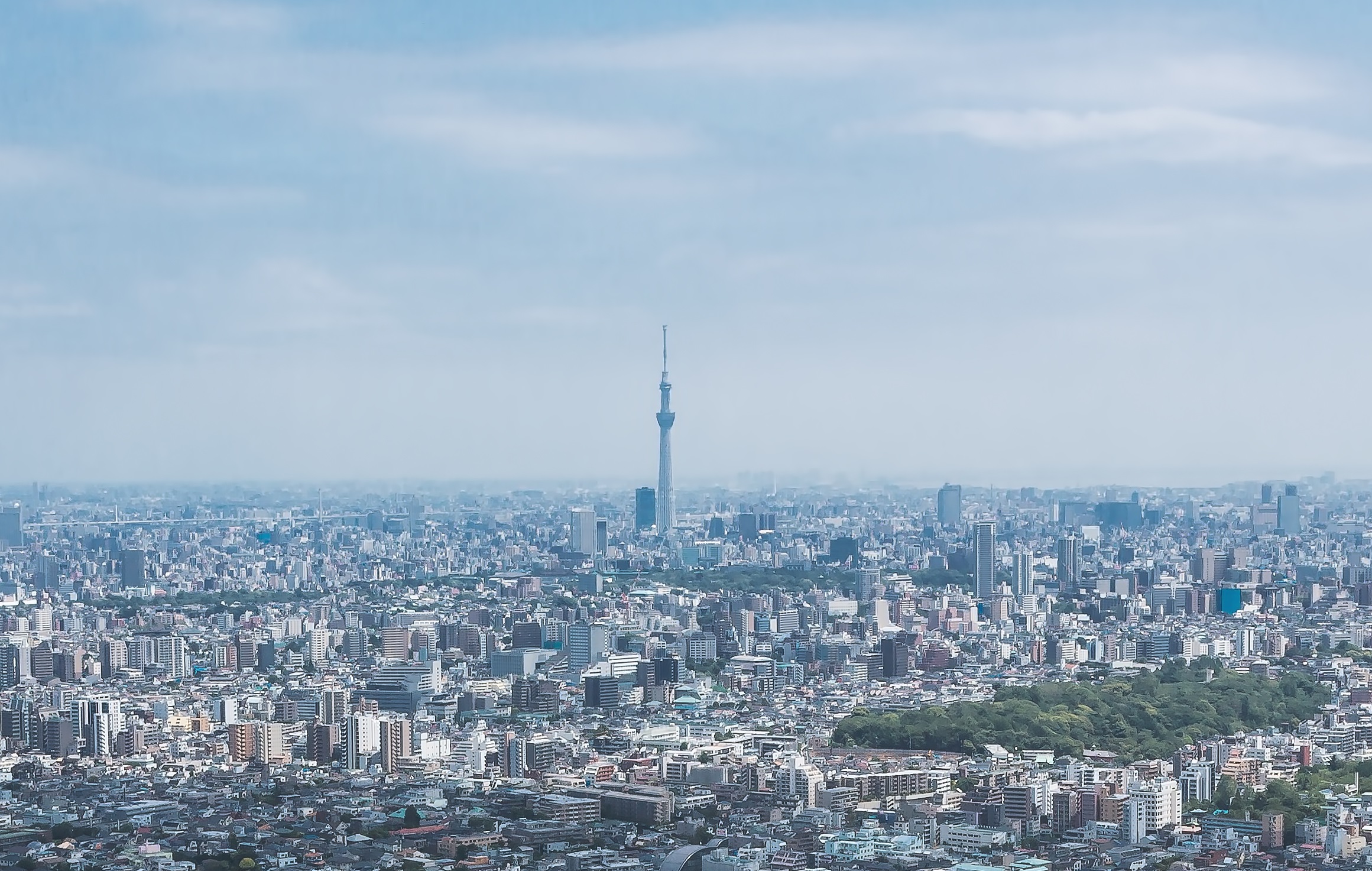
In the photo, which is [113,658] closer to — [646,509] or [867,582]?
[867,582]

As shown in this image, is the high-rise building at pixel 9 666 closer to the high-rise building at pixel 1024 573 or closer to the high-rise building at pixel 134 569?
the high-rise building at pixel 134 569

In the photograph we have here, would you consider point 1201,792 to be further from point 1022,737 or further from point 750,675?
point 750,675

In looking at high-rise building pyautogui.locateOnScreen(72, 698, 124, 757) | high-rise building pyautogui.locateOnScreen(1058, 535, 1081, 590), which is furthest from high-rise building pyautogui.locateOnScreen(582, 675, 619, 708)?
high-rise building pyautogui.locateOnScreen(1058, 535, 1081, 590)

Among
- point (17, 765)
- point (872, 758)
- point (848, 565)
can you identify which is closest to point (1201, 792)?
point (872, 758)

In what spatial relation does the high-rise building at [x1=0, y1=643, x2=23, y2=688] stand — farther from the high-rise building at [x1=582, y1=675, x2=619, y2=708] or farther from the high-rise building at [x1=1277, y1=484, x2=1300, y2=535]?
the high-rise building at [x1=1277, y1=484, x2=1300, y2=535]

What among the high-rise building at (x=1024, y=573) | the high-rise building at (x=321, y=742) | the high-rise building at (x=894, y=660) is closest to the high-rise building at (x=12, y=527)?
the high-rise building at (x=1024, y=573)

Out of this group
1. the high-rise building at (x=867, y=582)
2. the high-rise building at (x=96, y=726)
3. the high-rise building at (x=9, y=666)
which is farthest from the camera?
the high-rise building at (x=867, y=582)

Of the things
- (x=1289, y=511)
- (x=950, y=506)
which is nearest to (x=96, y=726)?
(x=1289, y=511)
